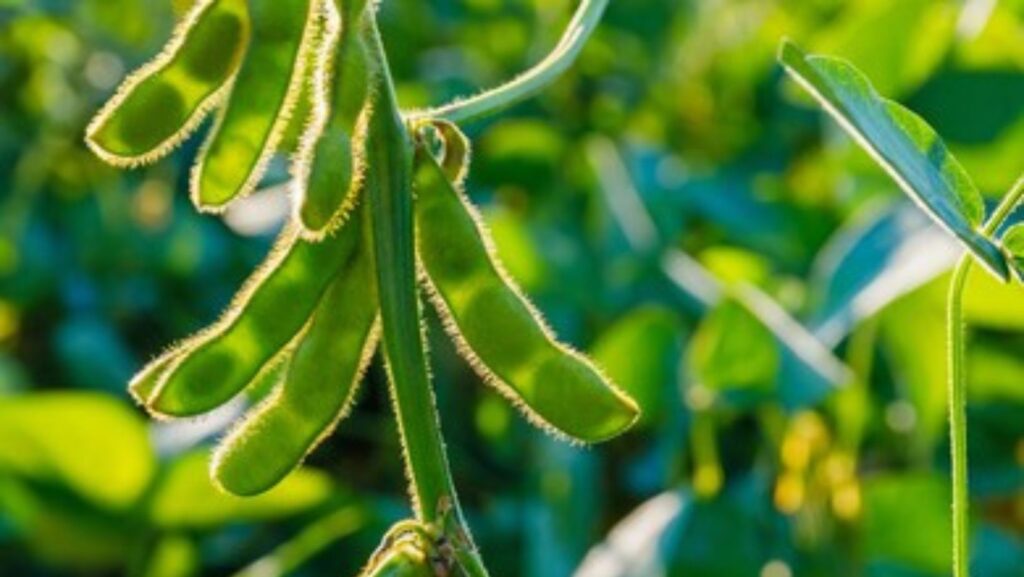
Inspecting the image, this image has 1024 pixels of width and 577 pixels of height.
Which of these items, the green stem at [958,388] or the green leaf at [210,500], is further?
the green leaf at [210,500]

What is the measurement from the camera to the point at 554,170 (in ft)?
7.44

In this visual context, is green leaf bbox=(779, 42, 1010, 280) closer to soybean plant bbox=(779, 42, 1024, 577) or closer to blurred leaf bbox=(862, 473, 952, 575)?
soybean plant bbox=(779, 42, 1024, 577)

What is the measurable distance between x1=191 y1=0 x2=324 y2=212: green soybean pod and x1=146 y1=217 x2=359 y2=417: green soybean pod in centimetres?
3

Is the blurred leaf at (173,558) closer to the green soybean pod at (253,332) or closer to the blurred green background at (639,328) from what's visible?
the blurred green background at (639,328)

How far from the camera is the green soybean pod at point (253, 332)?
772 millimetres

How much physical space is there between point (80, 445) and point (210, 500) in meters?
0.10

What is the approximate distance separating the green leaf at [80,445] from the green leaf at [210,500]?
2 centimetres

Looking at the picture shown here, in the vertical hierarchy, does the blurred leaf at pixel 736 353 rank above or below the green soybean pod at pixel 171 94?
below

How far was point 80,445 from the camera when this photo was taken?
1799 millimetres

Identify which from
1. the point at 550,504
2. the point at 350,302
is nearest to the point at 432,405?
the point at 350,302

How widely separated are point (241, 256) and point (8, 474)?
0.49 meters

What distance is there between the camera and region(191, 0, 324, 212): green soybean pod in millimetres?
745

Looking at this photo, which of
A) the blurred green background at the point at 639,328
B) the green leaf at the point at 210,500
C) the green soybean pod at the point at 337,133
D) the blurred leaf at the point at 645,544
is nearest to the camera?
the green soybean pod at the point at 337,133

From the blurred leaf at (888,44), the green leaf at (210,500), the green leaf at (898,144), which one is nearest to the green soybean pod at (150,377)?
the green leaf at (898,144)
